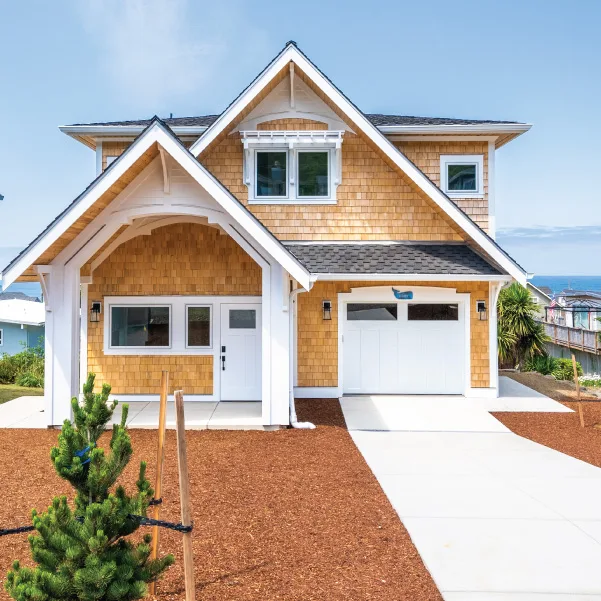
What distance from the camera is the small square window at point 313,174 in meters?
13.2

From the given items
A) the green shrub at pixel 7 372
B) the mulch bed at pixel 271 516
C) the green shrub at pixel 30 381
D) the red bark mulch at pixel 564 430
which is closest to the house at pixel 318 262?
the red bark mulch at pixel 564 430

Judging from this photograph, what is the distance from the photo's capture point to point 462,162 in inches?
543

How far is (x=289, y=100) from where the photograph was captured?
13039mm

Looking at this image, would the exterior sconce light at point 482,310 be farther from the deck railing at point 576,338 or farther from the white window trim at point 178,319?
the deck railing at point 576,338

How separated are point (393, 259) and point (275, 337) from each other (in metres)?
3.86

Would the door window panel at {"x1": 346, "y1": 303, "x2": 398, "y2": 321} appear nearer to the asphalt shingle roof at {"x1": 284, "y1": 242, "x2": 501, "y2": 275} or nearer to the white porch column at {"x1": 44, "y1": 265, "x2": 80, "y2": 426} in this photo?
the asphalt shingle roof at {"x1": 284, "y1": 242, "x2": 501, "y2": 275}

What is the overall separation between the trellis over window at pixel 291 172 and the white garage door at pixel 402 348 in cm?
259

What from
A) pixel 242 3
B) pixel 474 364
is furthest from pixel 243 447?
pixel 242 3

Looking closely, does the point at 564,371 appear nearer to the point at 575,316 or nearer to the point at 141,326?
the point at 141,326

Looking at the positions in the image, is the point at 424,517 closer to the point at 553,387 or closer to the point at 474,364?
the point at 474,364

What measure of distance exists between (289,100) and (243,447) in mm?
7705

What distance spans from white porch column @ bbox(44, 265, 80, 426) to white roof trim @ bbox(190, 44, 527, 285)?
3.95 metres

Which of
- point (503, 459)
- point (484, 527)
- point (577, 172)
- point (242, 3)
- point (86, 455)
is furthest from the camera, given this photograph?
point (577, 172)

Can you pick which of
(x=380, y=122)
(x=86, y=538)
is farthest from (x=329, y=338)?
(x=86, y=538)
